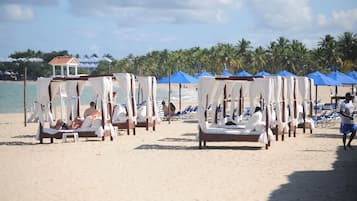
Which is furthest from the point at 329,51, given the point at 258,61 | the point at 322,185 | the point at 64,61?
the point at 322,185

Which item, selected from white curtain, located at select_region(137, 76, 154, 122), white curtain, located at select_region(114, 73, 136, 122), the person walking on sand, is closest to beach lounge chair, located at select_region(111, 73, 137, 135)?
white curtain, located at select_region(114, 73, 136, 122)

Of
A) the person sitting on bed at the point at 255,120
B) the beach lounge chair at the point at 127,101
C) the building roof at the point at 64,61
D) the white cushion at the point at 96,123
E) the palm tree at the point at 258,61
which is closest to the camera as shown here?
the person sitting on bed at the point at 255,120

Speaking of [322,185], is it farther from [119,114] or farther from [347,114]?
[119,114]

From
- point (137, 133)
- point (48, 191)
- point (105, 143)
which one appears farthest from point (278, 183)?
point (137, 133)

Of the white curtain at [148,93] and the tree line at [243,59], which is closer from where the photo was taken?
the white curtain at [148,93]

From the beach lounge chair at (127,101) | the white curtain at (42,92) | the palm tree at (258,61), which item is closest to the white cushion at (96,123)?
the white curtain at (42,92)

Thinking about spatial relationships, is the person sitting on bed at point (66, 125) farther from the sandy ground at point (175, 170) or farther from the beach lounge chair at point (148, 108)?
the beach lounge chair at point (148, 108)

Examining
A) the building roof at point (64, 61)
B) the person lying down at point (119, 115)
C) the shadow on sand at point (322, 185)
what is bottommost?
the shadow on sand at point (322, 185)

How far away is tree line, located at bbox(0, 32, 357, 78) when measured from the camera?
71.6 m

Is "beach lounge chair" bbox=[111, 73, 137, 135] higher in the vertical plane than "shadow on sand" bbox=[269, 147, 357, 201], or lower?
higher

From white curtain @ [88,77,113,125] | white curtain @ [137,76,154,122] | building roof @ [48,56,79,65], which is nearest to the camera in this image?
white curtain @ [88,77,113,125]

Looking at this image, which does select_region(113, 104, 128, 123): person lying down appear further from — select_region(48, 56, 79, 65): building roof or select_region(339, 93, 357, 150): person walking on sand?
select_region(48, 56, 79, 65): building roof

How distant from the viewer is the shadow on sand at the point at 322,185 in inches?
332

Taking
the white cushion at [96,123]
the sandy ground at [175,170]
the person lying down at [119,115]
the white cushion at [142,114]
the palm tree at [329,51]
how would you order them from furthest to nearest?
the palm tree at [329,51] < the white cushion at [142,114] < the person lying down at [119,115] < the white cushion at [96,123] < the sandy ground at [175,170]
